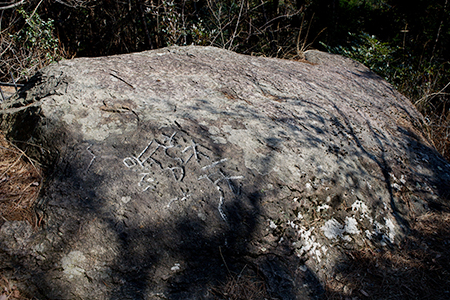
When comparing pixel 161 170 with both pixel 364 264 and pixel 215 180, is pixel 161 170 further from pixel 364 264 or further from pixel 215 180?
pixel 364 264

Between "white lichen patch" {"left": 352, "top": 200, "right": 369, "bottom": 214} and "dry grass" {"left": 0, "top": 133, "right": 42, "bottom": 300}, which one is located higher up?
"white lichen patch" {"left": 352, "top": 200, "right": 369, "bottom": 214}

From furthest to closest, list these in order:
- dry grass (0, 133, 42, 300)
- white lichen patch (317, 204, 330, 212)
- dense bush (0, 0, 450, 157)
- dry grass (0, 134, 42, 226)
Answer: dense bush (0, 0, 450, 157) < white lichen patch (317, 204, 330, 212) < dry grass (0, 134, 42, 226) < dry grass (0, 133, 42, 300)

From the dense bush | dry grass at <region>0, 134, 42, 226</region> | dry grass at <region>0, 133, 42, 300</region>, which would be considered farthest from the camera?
the dense bush

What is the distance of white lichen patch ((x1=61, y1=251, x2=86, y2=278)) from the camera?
1.52 metres

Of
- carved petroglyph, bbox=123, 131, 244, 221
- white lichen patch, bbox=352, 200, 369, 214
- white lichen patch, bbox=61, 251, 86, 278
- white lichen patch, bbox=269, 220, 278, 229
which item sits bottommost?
white lichen patch, bbox=61, 251, 86, 278

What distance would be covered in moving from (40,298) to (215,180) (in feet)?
3.49

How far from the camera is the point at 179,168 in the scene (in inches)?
74.4

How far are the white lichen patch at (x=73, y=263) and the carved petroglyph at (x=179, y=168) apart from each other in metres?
0.46

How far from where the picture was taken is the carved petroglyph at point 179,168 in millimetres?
1791

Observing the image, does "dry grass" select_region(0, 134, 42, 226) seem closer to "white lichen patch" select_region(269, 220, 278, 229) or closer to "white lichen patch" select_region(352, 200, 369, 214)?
"white lichen patch" select_region(269, 220, 278, 229)

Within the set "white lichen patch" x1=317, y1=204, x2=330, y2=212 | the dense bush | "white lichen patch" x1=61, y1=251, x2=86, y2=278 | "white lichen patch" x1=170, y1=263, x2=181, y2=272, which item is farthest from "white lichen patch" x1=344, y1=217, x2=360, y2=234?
the dense bush

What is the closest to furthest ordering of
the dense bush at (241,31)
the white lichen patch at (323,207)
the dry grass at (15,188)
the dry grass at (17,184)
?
1. the dry grass at (15,188)
2. the dry grass at (17,184)
3. the white lichen patch at (323,207)
4. the dense bush at (241,31)

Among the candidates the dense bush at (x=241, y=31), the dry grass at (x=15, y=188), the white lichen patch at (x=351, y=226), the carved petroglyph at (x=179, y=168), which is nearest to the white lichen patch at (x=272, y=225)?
the carved petroglyph at (x=179, y=168)

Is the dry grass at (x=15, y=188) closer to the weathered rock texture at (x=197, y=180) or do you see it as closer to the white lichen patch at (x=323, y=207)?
the weathered rock texture at (x=197, y=180)
